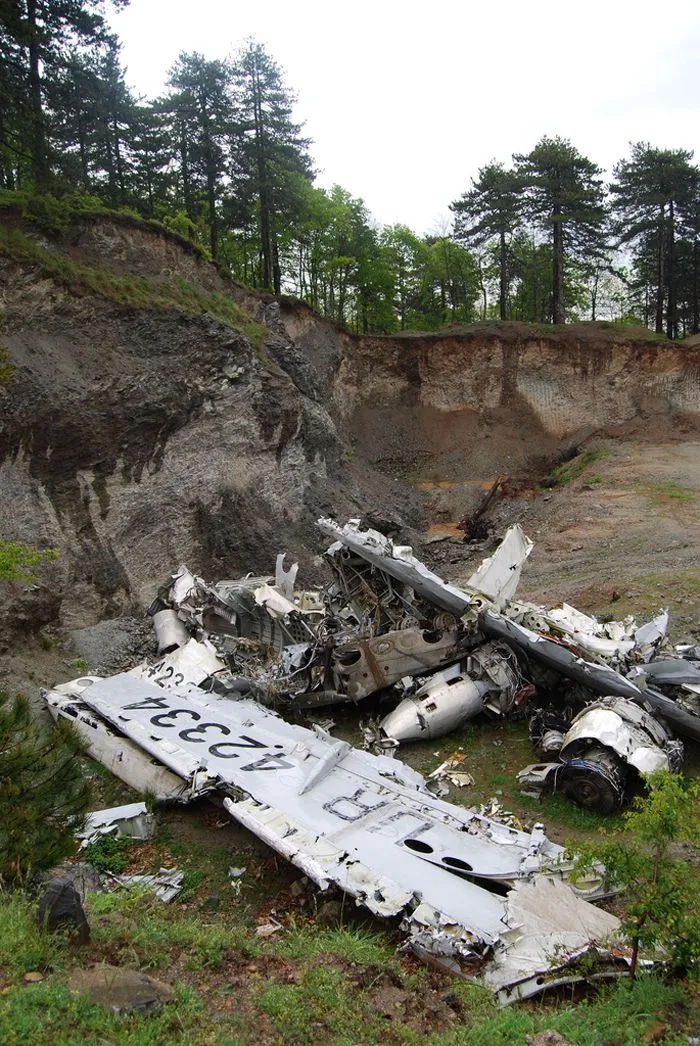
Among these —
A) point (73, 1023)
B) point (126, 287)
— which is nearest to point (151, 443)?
point (126, 287)

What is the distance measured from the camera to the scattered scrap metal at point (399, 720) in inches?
201

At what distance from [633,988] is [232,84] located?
33.7 m

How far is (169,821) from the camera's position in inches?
299

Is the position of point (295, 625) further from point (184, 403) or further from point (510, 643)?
point (184, 403)

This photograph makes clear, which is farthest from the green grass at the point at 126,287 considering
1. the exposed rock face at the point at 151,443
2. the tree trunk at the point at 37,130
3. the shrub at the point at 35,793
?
the shrub at the point at 35,793

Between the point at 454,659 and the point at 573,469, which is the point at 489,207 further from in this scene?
the point at 454,659

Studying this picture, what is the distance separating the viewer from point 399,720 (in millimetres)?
9734

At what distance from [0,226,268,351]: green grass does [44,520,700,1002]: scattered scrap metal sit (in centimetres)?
909

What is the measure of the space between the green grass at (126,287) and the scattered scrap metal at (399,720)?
9.09m

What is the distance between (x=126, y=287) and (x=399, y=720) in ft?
49.5

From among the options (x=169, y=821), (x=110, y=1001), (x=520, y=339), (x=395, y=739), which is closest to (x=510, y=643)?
(x=395, y=739)

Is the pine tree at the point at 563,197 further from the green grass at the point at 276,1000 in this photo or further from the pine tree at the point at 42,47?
the green grass at the point at 276,1000

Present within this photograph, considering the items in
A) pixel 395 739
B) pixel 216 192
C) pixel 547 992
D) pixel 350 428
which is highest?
pixel 216 192

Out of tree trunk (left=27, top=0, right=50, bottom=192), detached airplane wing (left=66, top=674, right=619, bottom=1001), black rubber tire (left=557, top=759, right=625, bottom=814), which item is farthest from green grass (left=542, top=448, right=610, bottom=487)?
detached airplane wing (left=66, top=674, right=619, bottom=1001)
